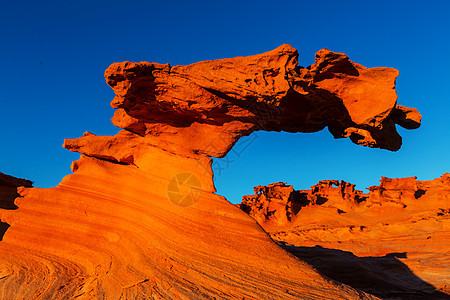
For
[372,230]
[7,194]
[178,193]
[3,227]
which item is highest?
[372,230]

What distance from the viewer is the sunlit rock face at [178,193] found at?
569cm

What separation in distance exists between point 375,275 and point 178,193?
689 centimetres

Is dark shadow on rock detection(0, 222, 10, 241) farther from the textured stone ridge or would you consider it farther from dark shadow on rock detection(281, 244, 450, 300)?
Answer: dark shadow on rock detection(281, 244, 450, 300)

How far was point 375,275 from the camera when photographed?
9.41 metres

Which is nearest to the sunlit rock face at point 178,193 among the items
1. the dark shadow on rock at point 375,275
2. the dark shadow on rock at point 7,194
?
the dark shadow on rock at point 7,194

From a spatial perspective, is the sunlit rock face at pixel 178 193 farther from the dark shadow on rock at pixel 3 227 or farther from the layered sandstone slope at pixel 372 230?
the layered sandstone slope at pixel 372 230

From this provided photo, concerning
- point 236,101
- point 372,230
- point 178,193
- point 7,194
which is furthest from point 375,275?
point 7,194

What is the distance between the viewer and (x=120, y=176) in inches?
326

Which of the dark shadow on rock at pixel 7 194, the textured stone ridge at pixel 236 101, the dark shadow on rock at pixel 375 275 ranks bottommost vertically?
the dark shadow on rock at pixel 375 275

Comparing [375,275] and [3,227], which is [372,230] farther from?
[3,227]

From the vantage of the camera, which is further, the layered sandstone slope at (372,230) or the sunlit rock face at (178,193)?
the layered sandstone slope at (372,230)

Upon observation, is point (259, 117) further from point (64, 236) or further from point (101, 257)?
point (64, 236)

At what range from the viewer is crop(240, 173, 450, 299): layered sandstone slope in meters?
9.43

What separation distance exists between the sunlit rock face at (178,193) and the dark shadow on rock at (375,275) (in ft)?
11.6
